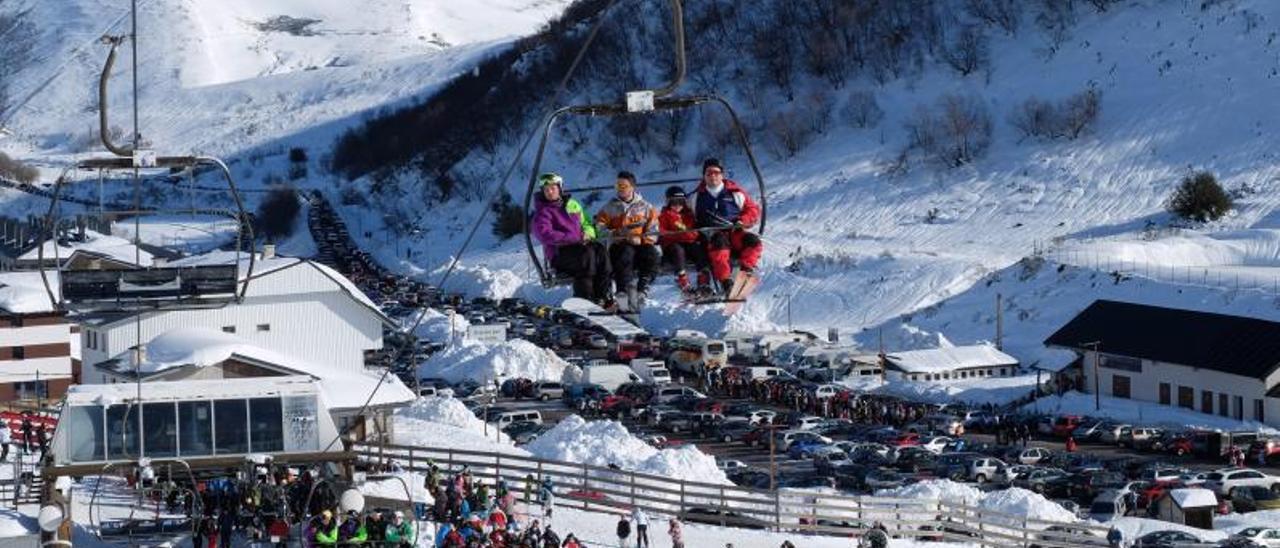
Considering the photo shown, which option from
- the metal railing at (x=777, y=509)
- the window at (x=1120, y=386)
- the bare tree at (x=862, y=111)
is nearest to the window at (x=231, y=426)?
the metal railing at (x=777, y=509)

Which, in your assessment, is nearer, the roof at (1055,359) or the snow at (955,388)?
the snow at (955,388)

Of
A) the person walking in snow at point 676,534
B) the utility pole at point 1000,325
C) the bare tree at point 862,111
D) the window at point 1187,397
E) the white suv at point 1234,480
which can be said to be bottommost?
the white suv at point 1234,480

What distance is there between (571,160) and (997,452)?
5958 cm

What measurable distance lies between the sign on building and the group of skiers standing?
42505 mm

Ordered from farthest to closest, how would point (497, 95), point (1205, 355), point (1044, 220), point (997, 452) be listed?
point (497, 95) < point (1044, 220) < point (1205, 355) < point (997, 452)

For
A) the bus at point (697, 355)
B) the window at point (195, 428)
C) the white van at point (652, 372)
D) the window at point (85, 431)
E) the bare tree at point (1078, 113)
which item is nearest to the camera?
the window at point (85, 431)

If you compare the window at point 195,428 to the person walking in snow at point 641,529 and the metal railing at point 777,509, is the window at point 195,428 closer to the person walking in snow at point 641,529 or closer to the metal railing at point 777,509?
the metal railing at point 777,509

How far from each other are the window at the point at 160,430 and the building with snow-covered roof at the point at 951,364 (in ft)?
112

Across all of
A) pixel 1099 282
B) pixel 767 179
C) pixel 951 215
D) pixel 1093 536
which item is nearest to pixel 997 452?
pixel 1093 536

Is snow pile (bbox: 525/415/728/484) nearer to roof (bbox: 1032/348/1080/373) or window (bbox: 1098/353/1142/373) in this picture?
window (bbox: 1098/353/1142/373)

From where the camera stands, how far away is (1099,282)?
61188 millimetres

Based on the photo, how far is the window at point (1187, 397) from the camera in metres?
47.9

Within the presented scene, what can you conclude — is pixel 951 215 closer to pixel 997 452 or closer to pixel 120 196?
pixel 997 452

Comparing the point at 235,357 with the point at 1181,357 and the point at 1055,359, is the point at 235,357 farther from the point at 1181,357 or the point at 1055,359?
the point at 1055,359
